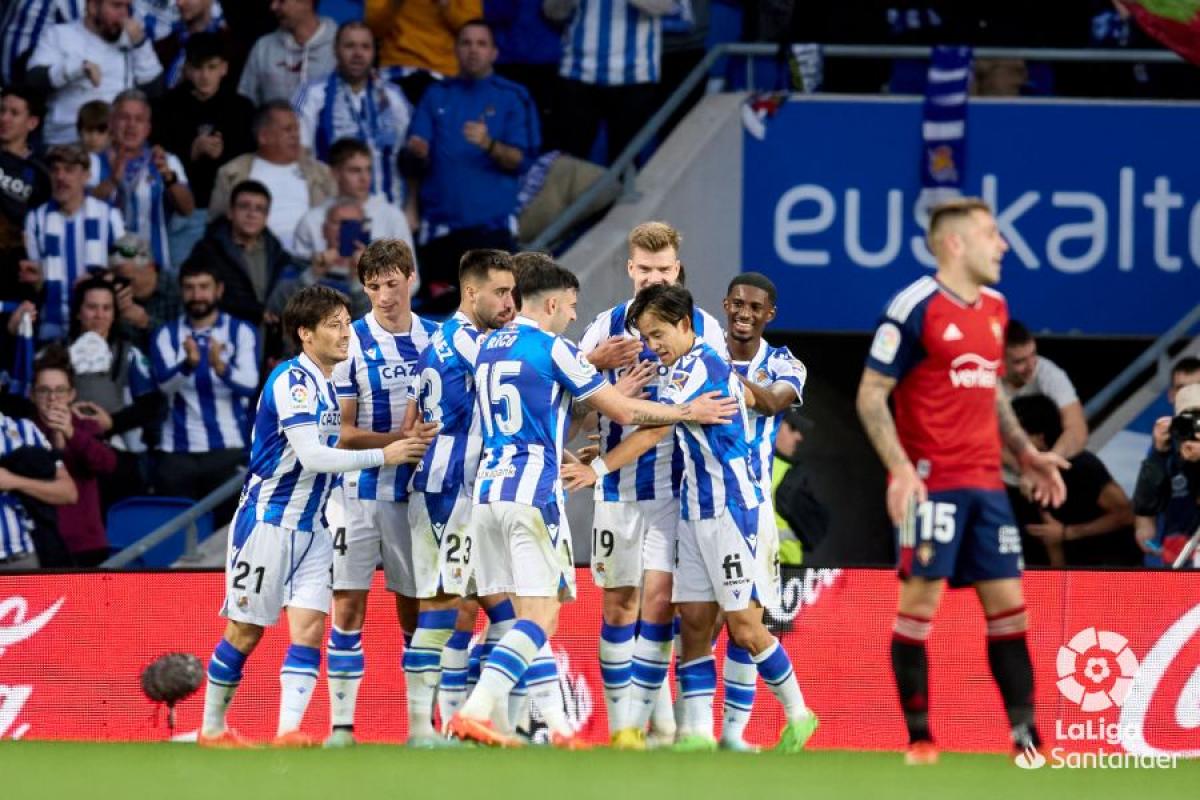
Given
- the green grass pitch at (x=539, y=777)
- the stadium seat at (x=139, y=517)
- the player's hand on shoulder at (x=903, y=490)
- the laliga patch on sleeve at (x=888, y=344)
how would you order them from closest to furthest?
the green grass pitch at (x=539, y=777), the player's hand on shoulder at (x=903, y=490), the laliga patch on sleeve at (x=888, y=344), the stadium seat at (x=139, y=517)

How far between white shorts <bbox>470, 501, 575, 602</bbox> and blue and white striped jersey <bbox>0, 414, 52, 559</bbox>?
15.5 ft

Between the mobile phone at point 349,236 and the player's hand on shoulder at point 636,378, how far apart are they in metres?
4.73

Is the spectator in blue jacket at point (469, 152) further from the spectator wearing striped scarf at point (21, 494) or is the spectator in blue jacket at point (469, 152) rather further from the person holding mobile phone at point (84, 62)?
the spectator wearing striped scarf at point (21, 494)

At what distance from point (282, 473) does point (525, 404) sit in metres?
1.30

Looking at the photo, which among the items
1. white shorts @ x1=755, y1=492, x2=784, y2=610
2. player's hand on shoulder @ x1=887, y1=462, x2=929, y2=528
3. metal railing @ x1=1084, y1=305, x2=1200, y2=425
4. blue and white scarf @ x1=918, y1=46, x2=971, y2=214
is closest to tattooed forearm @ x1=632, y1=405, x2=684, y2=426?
white shorts @ x1=755, y1=492, x2=784, y2=610

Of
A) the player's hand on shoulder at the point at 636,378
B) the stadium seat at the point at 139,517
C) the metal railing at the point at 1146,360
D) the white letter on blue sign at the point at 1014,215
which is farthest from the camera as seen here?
the white letter on blue sign at the point at 1014,215

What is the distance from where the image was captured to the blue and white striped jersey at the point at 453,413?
32.3 feet

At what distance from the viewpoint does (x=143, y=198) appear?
14273 millimetres

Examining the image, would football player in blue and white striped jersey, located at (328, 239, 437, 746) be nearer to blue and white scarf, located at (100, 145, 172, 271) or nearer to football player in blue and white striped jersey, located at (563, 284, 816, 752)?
football player in blue and white striped jersey, located at (563, 284, 816, 752)

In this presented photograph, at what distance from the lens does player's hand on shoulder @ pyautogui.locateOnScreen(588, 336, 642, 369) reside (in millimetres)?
9562

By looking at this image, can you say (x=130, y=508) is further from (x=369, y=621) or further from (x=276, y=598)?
(x=276, y=598)

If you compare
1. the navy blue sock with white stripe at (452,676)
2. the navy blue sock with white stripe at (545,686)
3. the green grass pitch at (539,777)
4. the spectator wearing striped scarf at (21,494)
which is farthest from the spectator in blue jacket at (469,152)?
the green grass pitch at (539,777)

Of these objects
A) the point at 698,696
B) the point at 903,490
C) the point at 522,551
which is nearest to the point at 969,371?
the point at 903,490

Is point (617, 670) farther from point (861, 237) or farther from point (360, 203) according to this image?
point (861, 237)
